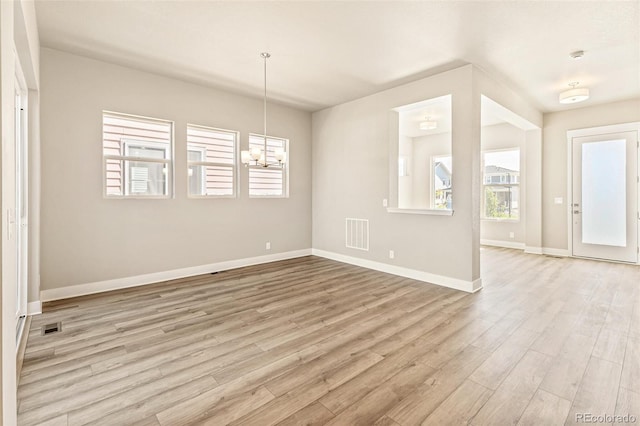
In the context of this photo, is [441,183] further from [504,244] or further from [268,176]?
[268,176]

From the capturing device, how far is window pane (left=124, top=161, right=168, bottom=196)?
4.43m

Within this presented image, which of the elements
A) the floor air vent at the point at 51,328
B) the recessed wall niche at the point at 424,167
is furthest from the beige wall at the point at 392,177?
the floor air vent at the point at 51,328

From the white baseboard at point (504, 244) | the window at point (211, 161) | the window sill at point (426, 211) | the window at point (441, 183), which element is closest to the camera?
the window sill at point (426, 211)

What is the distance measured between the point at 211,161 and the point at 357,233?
114 inches

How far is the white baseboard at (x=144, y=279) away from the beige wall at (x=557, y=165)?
5.72m

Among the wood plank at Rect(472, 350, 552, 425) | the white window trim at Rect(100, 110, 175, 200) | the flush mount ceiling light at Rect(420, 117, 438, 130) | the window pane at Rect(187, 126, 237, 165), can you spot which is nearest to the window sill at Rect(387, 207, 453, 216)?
the wood plank at Rect(472, 350, 552, 425)

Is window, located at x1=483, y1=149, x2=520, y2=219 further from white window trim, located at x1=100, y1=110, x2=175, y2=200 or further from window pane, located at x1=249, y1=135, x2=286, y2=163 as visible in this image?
white window trim, located at x1=100, y1=110, x2=175, y2=200

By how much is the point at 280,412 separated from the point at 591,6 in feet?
14.1

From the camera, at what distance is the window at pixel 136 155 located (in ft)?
14.0

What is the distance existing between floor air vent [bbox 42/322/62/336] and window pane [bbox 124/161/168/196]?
1.91 m

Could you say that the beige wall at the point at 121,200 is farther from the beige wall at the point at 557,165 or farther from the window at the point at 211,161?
the beige wall at the point at 557,165

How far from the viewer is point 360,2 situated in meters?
2.88

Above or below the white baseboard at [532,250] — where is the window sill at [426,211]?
above

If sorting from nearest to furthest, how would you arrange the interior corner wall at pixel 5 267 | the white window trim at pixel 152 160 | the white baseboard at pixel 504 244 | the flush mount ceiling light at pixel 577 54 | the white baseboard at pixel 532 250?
the interior corner wall at pixel 5 267 < the flush mount ceiling light at pixel 577 54 < the white window trim at pixel 152 160 < the white baseboard at pixel 532 250 < the white baseboard at pixel 504 244
